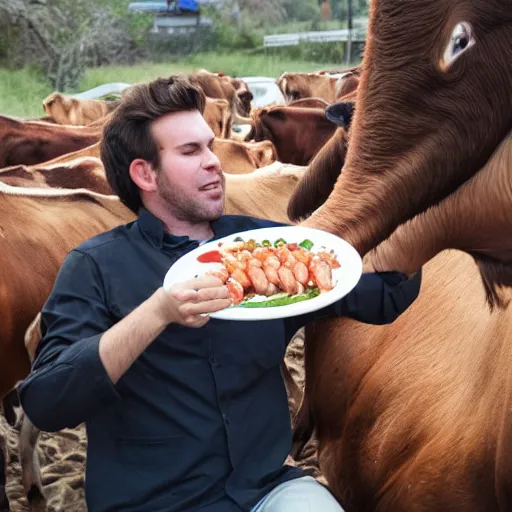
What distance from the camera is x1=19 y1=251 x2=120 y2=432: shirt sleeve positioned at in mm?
1300

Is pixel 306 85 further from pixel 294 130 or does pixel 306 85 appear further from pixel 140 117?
pixel 140 117

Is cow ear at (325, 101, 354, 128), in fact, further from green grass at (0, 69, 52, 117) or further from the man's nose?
green grass at (0, 69, 52, 117)

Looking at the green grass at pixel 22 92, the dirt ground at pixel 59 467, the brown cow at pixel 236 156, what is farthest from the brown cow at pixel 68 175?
the green grass at pixel 22 92

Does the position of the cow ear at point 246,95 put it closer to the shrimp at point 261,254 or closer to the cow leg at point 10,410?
the cow leg at point 10,410

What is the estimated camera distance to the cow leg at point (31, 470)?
2.90m

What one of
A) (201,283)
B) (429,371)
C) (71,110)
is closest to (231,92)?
(71,110)

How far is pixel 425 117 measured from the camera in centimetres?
137

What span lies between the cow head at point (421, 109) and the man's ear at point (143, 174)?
0.38 m

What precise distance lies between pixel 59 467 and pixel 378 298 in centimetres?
214

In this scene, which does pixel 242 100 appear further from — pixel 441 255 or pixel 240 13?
pixel 441 255

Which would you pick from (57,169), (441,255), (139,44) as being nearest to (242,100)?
(139,44)

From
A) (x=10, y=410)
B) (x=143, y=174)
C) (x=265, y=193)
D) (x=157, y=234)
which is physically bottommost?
(x=10, y=410)

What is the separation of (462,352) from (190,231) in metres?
0.71

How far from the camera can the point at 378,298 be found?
5.20 ft
